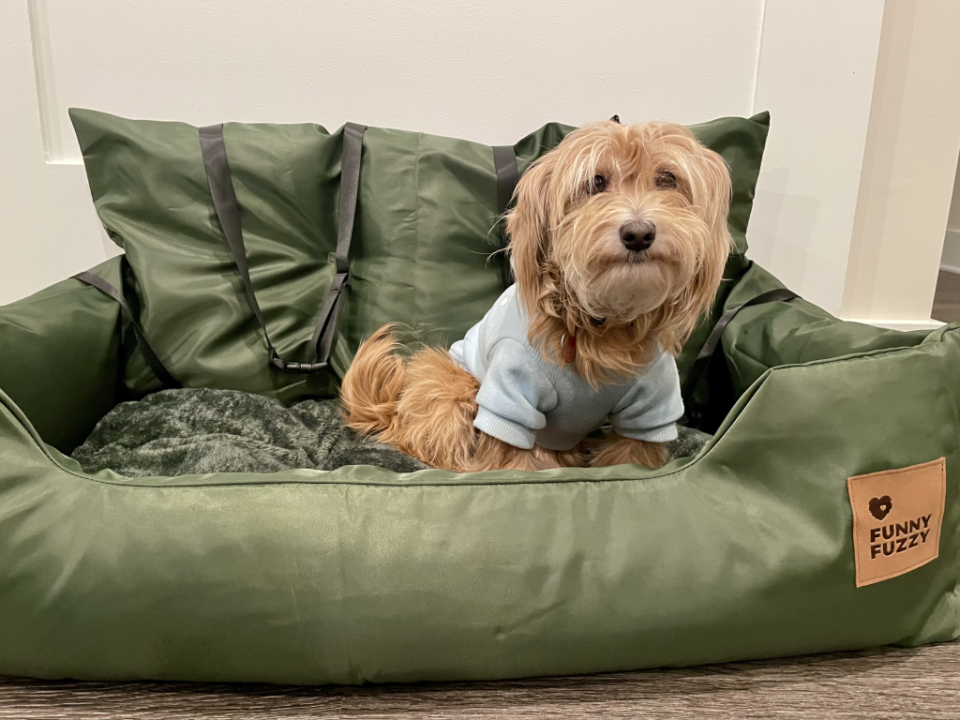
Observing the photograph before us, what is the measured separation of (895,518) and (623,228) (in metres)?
0.55

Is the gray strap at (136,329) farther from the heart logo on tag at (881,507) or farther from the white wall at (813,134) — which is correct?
the white wall at (813,134)

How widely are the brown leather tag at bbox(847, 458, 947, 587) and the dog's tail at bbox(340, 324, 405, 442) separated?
0.87m

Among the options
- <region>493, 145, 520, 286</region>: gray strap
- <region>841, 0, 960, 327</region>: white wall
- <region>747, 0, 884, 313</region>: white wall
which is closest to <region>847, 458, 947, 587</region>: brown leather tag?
<region>493, 145, 520, 286</region>: gray strap

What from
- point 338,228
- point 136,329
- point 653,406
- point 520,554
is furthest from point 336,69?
point 520,554

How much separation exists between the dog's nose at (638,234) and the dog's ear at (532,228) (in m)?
0.16

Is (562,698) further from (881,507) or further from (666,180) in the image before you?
(666,180)

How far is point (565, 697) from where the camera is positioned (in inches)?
35.3

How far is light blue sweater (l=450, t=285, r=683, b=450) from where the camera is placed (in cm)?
115

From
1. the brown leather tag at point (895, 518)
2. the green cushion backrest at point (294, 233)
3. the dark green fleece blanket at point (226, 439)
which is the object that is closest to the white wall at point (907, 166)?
the green cushion backrest at point (294, 233)

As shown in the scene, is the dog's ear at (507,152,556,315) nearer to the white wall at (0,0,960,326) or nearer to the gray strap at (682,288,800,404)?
the gray strap at (682,288,800,404)

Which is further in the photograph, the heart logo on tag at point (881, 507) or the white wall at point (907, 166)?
the white wall at point (907, 166)

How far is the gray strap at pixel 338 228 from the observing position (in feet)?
4.92

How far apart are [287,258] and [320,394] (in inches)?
13.1

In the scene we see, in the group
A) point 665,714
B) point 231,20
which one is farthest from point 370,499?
point 231,20
